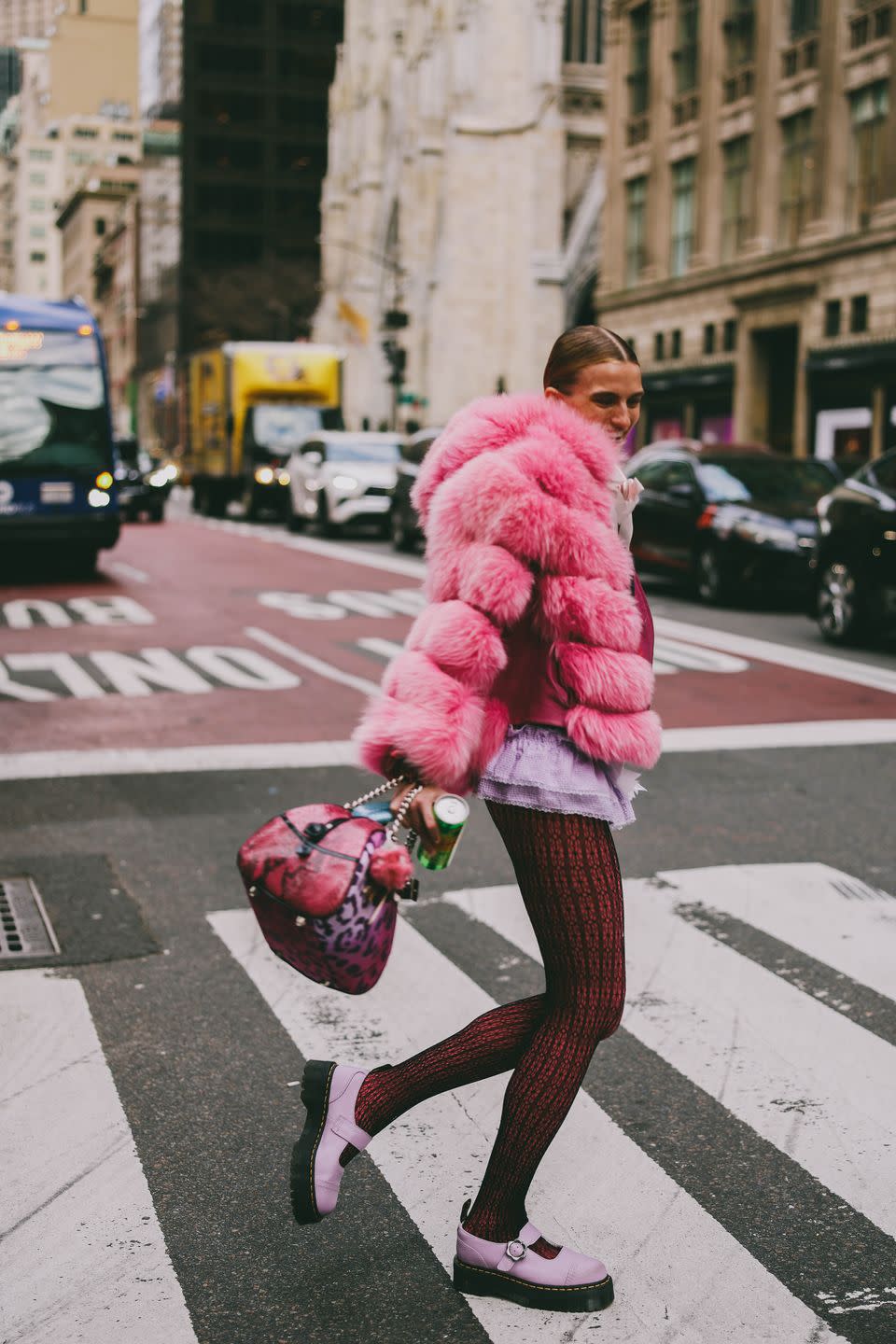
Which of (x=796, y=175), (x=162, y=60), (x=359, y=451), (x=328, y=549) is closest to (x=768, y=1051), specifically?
(x=328, y=549)

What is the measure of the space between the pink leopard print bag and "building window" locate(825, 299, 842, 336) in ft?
105

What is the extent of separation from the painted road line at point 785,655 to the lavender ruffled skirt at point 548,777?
8856 millimetres

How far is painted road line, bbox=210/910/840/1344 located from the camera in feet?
9.86

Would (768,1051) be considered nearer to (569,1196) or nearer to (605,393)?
(569,1196)

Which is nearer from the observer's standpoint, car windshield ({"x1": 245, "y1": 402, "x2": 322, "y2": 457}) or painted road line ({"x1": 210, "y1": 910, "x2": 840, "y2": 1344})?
painted road line ({"x1": 210, "y1": 910, "x2": 840, "y2": 1344})

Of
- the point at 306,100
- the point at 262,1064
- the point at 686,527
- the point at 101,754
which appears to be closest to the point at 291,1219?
the point at 262,1064

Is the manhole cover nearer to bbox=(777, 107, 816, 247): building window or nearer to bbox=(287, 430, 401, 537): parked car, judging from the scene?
bbox=(287, 430, 401, 537): parked car

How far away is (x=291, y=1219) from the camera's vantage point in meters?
3.43

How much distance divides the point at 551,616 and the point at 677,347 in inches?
1534

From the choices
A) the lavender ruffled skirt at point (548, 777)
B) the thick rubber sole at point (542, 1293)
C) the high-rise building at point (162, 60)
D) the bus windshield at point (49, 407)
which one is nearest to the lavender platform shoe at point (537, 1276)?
the thick rubber sole at point (542, 1293)

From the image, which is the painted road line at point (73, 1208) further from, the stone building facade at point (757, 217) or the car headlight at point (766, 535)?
the stone building facade at point (757, 217)

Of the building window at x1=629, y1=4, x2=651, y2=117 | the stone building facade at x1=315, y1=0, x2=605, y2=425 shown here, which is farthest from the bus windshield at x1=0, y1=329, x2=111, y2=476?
the stone building facade at x1=315, y1=0, x2=605, y2=425

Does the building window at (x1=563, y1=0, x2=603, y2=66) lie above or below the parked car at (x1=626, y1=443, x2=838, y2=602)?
above

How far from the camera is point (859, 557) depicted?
532 inches
